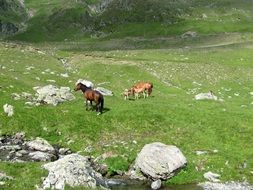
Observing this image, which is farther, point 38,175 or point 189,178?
point 189,178

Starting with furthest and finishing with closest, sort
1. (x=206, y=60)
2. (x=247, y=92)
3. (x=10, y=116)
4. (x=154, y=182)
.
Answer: (x=206, y=60), (x=247, y=92), (x=10, y=116), (x=154, y=182)

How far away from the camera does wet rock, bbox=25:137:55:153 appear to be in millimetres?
38156

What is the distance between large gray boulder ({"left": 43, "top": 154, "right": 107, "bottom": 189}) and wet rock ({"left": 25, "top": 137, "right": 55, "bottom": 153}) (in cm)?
750

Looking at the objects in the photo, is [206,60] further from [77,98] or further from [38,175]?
[38,175]

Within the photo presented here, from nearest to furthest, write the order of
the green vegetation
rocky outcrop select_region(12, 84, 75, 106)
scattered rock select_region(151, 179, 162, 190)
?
scattered rock select_region(151, 179, 162, 190), the green vegetation, rocky outcrop select_region(12, 84, 75, 106)

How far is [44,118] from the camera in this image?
4356 centimetres

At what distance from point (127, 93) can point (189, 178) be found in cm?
1990

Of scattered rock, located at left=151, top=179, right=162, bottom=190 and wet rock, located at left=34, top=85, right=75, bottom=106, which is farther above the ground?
wet rock, located at left=34, top=85, right=75, bottom=106

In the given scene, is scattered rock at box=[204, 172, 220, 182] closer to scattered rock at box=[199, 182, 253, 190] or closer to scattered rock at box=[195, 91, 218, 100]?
scattered rock at box=[199, 182, 253, 190]

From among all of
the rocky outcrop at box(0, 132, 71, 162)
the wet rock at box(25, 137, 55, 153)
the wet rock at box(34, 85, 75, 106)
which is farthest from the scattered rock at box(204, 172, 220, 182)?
the wet rock at box(34, 85, 75, 106)

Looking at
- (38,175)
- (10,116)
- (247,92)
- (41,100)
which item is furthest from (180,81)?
(38,175)

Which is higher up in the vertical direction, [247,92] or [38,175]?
[38,175]

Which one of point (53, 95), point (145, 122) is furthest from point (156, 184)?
point (53, 95)

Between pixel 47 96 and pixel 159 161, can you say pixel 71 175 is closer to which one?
pixel 159 161
